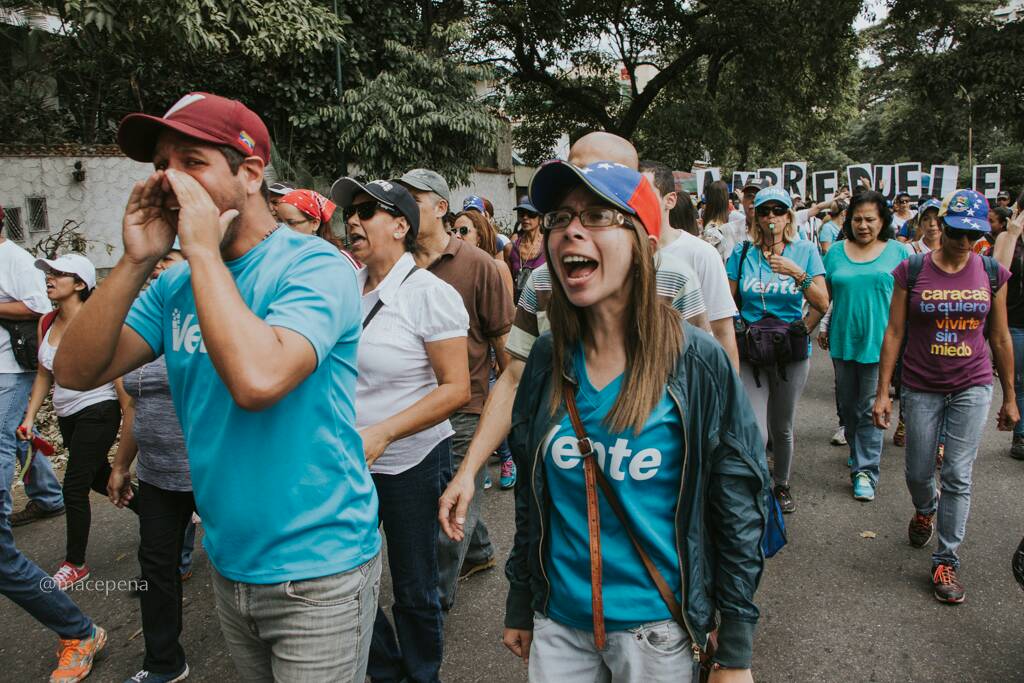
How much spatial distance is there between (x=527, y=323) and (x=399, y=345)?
1.71 ft

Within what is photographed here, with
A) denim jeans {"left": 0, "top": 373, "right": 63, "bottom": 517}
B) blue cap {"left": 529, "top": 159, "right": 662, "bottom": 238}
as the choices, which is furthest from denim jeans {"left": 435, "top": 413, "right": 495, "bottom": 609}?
denim jeans {"left": 0, "top": 373, "right": 63, "bottom": 517}

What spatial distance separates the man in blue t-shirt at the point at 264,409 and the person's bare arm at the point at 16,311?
279 centimetres

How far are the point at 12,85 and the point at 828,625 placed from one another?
624 inches

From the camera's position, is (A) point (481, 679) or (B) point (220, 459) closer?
(B) point (220, 459)

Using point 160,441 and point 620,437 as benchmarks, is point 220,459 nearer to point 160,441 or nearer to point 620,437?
point 620,437

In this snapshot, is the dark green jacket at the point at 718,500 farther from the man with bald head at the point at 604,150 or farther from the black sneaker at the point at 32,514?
the black sneaker at the point at 32,514

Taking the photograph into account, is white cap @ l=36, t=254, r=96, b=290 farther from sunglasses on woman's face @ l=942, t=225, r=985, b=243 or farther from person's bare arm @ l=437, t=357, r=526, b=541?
sunglasses on woman's face @ l=942, t=225, r=985, b=243

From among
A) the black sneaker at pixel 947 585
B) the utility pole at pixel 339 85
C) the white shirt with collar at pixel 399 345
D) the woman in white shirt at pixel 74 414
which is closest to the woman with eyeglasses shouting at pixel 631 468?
the white shirt with collar at pixel 399 345

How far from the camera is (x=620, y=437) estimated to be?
170 centimetres

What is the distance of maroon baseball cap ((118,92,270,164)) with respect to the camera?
1.62 metres

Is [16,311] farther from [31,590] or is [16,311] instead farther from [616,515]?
[616,515]

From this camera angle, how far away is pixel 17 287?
13.8 ft

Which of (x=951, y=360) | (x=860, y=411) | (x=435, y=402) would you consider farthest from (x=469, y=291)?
(x=860, y=411)

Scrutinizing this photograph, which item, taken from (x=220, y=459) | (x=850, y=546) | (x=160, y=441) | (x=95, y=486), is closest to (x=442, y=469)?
(x=160, y=441)
